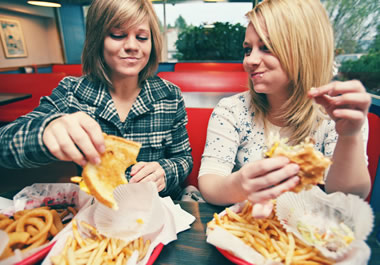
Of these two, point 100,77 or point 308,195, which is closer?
point 308,195

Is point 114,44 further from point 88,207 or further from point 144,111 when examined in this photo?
point 88,207

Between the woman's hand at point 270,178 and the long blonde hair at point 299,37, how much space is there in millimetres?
571

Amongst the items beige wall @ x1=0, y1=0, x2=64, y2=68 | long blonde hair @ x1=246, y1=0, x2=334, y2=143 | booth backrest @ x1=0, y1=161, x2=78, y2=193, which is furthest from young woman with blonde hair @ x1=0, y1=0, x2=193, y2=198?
beige wall @ x1=0, y1=0, x2=64, y2=68

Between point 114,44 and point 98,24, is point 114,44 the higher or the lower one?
the lower one

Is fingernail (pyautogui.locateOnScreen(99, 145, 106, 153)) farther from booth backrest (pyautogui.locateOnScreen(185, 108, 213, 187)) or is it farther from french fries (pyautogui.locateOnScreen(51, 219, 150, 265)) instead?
booth backrest (pyautogui.locateOnScreen(185, 108, 213, 187))

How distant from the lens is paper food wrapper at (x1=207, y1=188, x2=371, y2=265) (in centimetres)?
65

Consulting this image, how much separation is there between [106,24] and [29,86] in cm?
405

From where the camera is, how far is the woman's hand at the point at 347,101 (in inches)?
30.4

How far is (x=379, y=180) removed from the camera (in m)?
1.60

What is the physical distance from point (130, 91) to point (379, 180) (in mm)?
1881

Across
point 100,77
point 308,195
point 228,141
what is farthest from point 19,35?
point 308,195

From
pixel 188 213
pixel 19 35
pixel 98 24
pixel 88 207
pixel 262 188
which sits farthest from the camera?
pixel 19 35

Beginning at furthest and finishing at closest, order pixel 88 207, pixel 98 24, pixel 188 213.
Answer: pixel 98 24, pixel 188 213, pixel 88 207

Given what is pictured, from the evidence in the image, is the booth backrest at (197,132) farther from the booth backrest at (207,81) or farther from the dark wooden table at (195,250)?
the booth backrest at (207,81)
